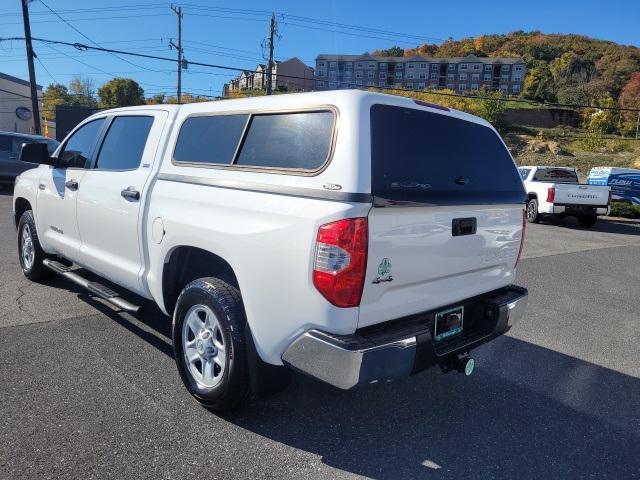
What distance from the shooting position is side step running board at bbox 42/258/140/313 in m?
3.80

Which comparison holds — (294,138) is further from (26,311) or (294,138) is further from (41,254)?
(41,254)

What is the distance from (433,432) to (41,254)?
4.55 meters

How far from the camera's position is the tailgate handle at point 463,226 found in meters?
2.94

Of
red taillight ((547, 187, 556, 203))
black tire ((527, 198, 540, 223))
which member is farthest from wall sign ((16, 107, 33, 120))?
red taillight ((547, 187, 556, 203))

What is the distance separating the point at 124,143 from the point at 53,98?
8824 centimetres

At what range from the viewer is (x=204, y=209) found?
3.09 m

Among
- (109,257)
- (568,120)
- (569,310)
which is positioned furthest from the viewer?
(568,120)

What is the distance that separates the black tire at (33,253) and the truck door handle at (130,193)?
2.26 m

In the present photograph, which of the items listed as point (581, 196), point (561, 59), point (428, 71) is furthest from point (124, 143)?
point (561, 59)

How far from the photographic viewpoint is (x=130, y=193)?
3.72 meters

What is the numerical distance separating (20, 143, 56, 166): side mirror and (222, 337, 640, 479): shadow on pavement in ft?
10.7

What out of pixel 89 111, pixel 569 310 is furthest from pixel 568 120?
pixel 569 310

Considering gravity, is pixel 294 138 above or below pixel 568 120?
below

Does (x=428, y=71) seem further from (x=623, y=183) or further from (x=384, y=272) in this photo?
(x=384, y=272)
